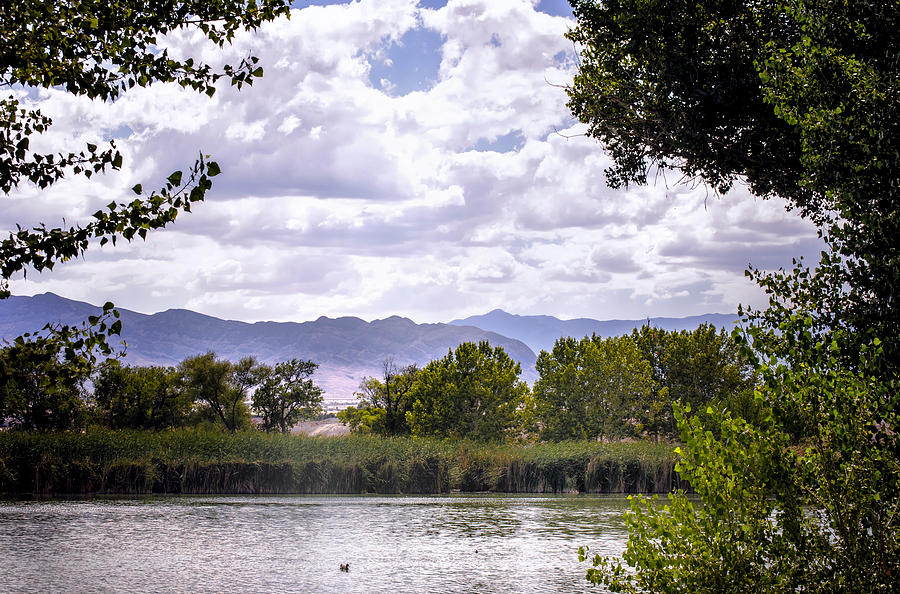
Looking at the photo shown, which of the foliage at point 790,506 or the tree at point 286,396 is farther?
the tree at point 286,396

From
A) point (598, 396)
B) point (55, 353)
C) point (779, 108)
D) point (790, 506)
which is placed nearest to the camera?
point (55, 353)

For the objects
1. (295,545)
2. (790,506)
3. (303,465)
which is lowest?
(295,545)

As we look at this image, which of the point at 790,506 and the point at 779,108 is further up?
the point at 779,108

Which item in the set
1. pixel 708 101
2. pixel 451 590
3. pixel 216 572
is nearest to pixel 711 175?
pixel 708 101

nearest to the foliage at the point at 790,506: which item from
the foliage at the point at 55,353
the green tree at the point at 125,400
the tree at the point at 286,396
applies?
the foliage at the point at 55,353

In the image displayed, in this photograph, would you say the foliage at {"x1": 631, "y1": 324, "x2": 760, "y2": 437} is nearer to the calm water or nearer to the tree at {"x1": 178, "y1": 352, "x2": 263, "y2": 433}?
the tree at {"x1": 178, "y1": 352, "x2": 263, "y2": 433}

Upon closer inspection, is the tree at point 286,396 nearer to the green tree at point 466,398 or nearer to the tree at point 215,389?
the tree at point 215,389

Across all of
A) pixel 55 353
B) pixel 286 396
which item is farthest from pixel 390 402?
pixel 55 353

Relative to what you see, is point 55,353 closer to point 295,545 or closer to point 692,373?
point 295,545

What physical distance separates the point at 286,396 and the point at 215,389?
25.8 feet

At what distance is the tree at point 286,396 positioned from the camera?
81.2 metres

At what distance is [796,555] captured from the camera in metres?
6.43

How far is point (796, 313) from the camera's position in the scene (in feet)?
26.4

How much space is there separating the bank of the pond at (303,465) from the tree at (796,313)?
25646 millimetres
